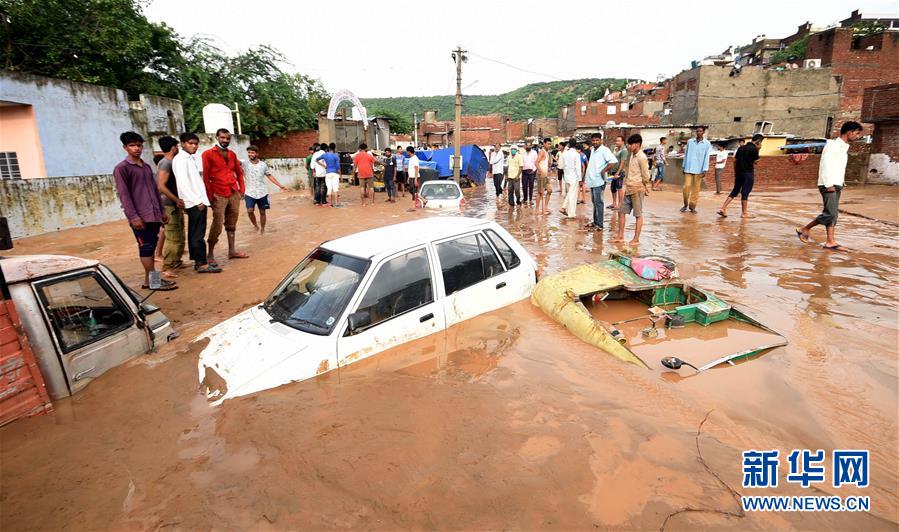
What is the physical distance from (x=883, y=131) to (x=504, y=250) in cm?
1950

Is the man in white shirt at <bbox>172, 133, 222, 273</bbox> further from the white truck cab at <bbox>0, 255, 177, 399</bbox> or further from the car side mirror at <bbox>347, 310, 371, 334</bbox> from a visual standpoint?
the car side mirror at <bbox>347, 310, 371, 334</bbox>

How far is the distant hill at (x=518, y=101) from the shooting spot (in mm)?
72562

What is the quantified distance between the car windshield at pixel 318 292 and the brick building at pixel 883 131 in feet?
67.0

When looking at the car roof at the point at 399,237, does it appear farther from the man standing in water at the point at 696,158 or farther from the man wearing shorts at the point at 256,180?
the man standing in water at the point at 696,158

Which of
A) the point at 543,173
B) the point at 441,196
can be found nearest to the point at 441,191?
the point at 441,196

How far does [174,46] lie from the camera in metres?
21.4

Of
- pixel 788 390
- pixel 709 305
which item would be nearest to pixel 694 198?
pixel 709 305

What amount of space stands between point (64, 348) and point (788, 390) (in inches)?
212

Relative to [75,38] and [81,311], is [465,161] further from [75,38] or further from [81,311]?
[81,311]

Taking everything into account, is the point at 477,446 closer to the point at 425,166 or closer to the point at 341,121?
the point at 425,166

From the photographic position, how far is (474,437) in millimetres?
2930


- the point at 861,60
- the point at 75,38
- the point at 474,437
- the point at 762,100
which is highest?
the point at 861,60

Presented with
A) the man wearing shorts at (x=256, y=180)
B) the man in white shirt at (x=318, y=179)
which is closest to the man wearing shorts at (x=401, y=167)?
the man in white shirt at (x=318, y=179)

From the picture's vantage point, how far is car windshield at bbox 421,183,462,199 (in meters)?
12.1
